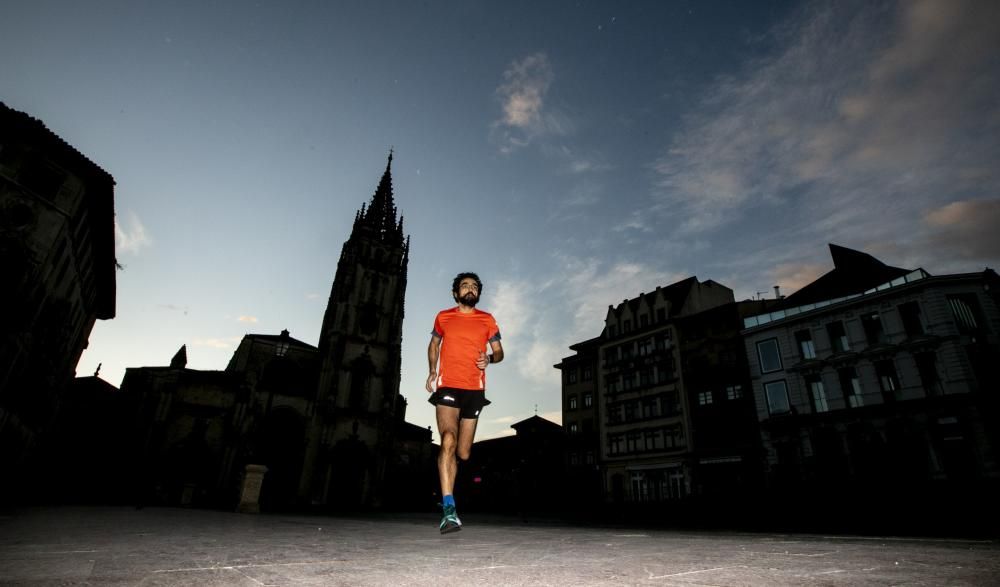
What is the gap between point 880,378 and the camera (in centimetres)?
2503

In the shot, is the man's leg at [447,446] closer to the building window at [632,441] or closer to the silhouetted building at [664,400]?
the silhouetted building at [664,400]

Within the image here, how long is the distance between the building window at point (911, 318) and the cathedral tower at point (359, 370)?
103 ft

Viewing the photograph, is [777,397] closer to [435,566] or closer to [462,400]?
[462,400]

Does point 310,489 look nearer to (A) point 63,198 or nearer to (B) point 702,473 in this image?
(A) point 63,198

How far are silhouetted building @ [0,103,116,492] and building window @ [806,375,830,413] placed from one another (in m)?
38.2

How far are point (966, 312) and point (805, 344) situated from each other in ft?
24.6

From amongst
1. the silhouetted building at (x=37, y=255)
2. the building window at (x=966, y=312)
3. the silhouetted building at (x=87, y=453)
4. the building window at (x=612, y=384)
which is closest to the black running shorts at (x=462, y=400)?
the silhouetted building at (x=37, y=255)

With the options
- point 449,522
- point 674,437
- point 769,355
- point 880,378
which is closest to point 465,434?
point 449,522

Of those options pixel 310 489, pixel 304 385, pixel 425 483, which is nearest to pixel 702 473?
pixel 425 483

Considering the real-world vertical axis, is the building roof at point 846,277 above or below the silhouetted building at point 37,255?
above

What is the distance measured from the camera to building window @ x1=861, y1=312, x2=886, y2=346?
25656 mm

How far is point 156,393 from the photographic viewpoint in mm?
26156

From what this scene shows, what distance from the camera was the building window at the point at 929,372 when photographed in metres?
23.0

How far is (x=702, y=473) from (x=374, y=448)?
73.2ft
